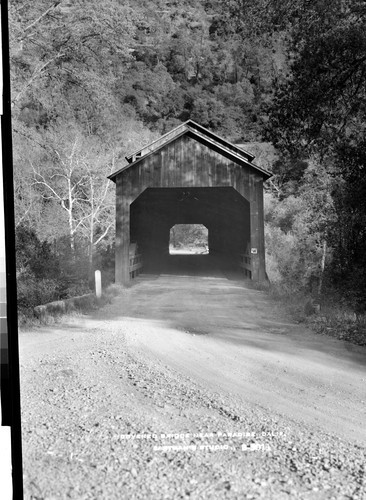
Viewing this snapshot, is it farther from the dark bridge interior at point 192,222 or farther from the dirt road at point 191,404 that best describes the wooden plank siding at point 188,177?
the dirt road at point 191,404

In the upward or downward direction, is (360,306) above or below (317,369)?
above

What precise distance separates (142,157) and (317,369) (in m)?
1.35

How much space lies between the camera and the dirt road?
1668mm

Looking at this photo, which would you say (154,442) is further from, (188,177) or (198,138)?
(198,138)

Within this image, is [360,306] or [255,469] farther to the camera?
[360,306]

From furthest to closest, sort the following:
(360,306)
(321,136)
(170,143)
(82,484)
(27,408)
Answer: (321,136) < (170,143) < (360,306) < (27,408) < (82,484)

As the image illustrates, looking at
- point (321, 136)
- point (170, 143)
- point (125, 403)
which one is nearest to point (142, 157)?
point (170, 143)

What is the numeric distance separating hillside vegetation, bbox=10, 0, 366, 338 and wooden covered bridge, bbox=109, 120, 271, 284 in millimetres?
65

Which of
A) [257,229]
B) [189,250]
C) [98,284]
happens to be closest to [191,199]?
[189,250]

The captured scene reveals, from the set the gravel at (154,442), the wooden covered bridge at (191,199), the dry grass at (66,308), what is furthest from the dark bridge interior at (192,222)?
the gravel at (154,442)

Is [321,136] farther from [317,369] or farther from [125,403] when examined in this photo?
[125,403]

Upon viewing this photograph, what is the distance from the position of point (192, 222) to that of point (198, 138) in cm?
44

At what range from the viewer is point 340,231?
7.36 ft

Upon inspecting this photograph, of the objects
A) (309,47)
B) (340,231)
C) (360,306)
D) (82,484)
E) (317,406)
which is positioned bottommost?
(82,484)
